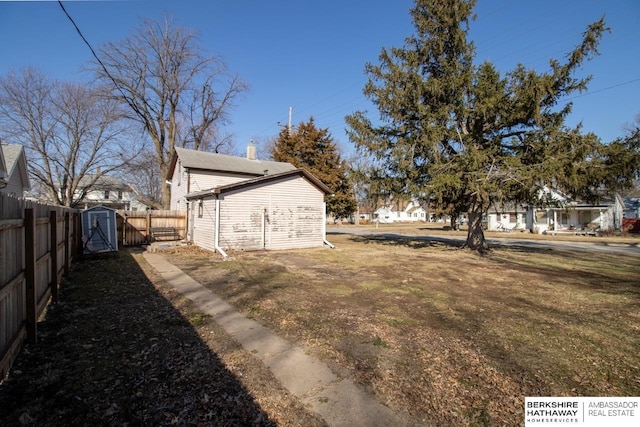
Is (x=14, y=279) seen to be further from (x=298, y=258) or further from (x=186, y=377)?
(x=298, y=258)

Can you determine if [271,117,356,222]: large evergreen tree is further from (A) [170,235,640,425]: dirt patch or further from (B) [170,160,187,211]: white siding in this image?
(A) [170,235,640,425]: dirt patch

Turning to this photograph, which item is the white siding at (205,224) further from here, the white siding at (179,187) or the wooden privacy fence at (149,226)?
the white siding at (179,187)

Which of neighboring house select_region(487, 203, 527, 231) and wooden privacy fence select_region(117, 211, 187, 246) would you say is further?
neighboring house select_region(487, 203, 527, 231)

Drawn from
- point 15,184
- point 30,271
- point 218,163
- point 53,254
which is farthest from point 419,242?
point 15,184

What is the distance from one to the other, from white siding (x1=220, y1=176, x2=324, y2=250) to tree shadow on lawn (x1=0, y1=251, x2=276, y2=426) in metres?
8.66

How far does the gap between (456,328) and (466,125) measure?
1332 centimetres

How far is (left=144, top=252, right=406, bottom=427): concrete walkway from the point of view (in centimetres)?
276

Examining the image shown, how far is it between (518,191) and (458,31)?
26.9 feet

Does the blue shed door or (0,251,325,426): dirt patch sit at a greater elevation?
the blue shed door

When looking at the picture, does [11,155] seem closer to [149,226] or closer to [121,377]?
[149,226]

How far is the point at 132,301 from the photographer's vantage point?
6344 millimetres

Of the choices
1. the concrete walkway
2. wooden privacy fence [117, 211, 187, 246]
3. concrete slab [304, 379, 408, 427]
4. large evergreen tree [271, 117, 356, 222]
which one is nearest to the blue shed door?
wooden privacy fence [117, 211, 187, 246]

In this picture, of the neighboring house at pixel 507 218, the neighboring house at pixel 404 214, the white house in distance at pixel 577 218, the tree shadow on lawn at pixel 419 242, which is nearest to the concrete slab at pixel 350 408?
the tree shadow on lawn at pixel 419 242

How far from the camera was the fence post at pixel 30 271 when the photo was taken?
4031mm
